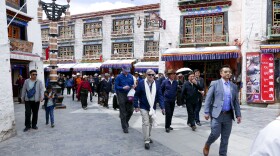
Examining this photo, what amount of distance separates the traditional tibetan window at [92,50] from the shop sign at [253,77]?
19871 mm

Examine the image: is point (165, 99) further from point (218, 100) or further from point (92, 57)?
point (92, 57)

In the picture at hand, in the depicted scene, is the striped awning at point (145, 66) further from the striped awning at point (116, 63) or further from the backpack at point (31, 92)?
the backpack at point (31, 92)

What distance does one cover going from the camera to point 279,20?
1536 cm

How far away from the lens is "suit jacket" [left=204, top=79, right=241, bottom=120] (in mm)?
4949

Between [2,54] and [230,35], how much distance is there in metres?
14.5

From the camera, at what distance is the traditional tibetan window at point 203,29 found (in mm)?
17719

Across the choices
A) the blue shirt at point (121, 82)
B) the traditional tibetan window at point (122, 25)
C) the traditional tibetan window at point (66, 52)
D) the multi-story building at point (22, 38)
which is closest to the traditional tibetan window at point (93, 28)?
the traditional tibetan window at point (122, 25)

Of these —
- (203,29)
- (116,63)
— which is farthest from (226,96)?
(116,63)

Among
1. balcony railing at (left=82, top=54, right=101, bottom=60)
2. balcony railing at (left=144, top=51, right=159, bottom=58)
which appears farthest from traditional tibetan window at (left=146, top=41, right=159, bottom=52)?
balcony railing at (left=82, top=54, right=101, bottom=60)

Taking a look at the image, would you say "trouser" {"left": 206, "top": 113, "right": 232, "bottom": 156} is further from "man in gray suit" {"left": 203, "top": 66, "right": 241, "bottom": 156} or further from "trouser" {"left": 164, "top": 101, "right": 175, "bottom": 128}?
A: "trouser" {"left": 164, "top": 101, "right": 175, "bottom": 128}

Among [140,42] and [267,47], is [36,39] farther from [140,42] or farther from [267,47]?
[267,47]

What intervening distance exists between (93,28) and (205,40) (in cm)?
1762

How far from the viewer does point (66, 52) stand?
34312 millimetres

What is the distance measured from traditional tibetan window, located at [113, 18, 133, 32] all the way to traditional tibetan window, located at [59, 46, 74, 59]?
7196 millimetres
